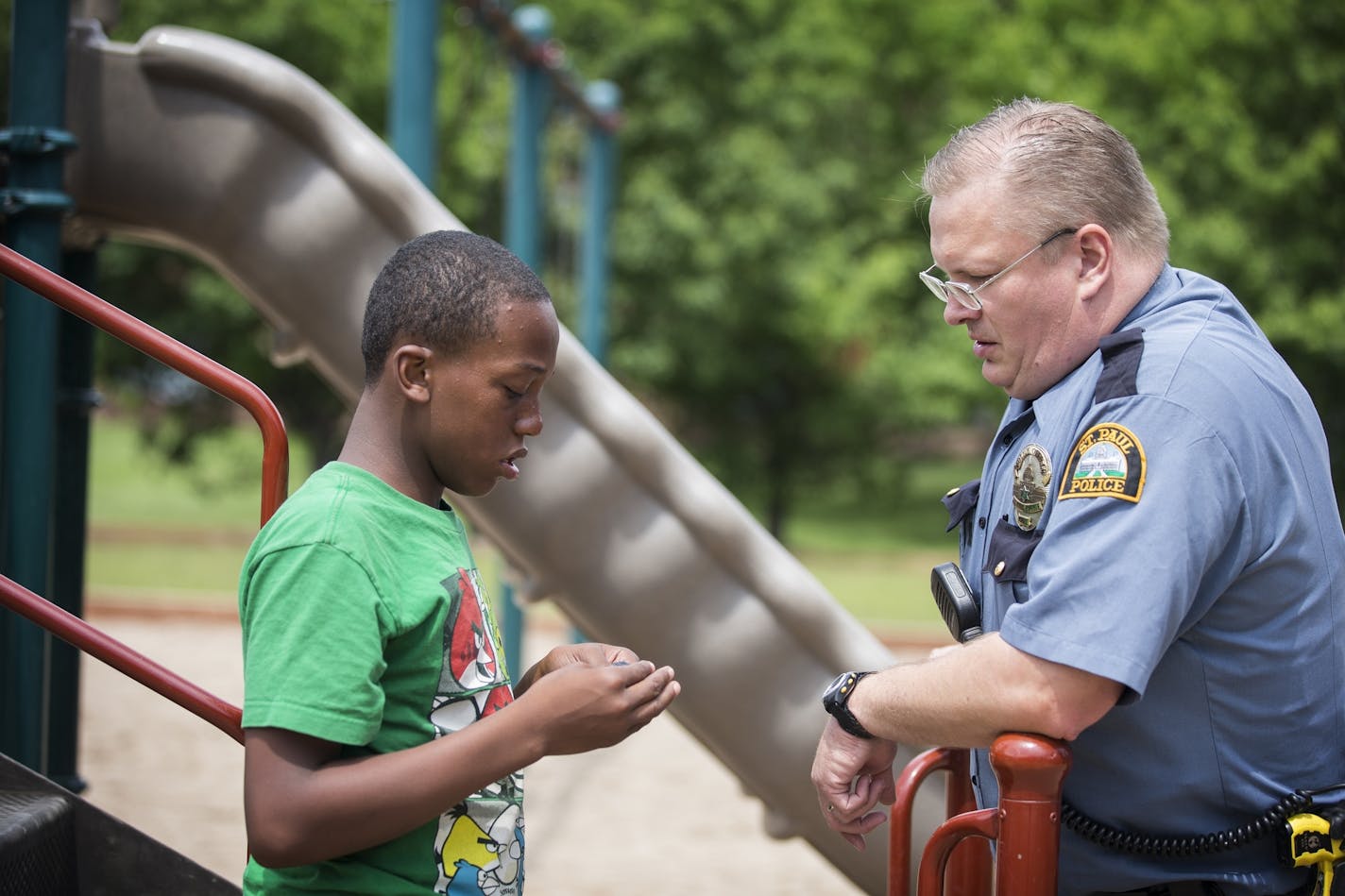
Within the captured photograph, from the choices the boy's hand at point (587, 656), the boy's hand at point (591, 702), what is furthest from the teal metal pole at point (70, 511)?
the boy's hand at point (591, 702)

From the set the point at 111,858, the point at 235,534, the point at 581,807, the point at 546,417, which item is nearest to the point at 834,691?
the point at 111,858

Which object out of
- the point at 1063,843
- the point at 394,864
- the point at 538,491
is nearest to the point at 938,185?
the point at 1063,843

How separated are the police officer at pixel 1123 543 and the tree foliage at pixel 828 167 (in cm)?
1477

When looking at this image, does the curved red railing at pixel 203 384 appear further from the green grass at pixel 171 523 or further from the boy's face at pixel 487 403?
the green grass at pixel 171 523

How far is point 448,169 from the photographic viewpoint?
18234 mm

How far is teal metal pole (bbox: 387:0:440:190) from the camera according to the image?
14.9ft

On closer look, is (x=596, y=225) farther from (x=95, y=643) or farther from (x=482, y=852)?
(x=482, y=852)

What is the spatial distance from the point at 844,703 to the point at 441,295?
0.84m

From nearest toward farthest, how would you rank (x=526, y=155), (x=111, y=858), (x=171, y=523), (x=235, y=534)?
(x=111, y=858) < (x=526, y=155) < (x=235, y=534) < (x=171, y=523)

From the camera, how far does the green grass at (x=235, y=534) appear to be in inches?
541

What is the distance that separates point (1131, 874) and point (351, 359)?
239cm

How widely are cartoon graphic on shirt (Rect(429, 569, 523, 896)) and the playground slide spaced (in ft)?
5.34

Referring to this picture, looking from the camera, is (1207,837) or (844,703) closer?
(1207,837)

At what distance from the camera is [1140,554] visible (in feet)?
5.49
